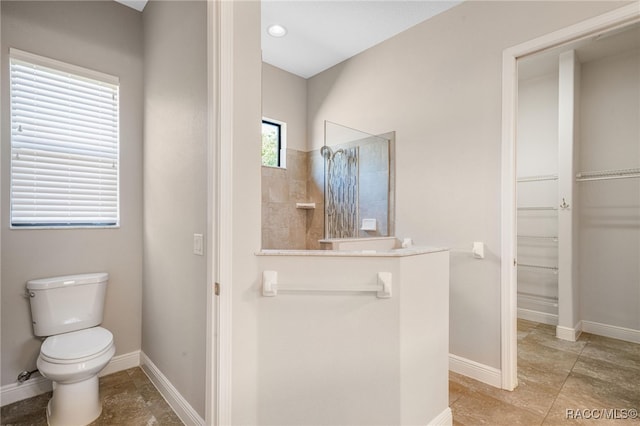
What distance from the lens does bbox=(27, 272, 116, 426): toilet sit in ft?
5.39

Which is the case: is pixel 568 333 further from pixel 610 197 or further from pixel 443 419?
pixel 443 419

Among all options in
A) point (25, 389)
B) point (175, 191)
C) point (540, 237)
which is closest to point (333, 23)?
point (175, 191)

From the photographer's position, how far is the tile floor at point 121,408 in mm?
1726

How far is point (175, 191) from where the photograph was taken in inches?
73.2

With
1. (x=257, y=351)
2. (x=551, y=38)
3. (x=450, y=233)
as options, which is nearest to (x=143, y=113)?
(x=257, y=351)

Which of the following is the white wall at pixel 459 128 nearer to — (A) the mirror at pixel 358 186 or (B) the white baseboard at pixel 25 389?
(A) the mirror at pixel 358 186

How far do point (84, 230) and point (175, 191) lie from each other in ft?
2.85

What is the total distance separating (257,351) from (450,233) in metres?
1.68

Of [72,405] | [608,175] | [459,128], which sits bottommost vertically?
[72,405]

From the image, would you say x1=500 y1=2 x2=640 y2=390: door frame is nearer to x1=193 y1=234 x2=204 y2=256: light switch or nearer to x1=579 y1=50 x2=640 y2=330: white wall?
x1=579 y1=50 x2=640 y2=330: white wall

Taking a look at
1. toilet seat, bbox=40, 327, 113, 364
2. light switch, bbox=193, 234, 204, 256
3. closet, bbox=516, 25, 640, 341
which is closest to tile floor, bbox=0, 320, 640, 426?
toilet seat, bbox=40, 327, 113, 364

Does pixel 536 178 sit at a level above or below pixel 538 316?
above

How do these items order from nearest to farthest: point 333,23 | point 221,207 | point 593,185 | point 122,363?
point 221,207, point 122,363, point 333,23, point 593,185

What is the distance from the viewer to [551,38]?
1846 millimetres
